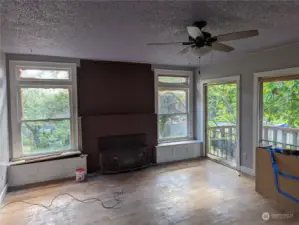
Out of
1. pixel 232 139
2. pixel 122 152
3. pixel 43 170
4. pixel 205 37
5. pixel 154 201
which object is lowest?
pixel 154 201

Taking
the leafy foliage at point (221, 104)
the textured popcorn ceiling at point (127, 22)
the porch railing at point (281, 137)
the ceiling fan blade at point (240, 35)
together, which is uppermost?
the textured popcorn ceiling at point (127, 22)

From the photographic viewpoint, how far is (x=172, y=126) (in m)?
5.33

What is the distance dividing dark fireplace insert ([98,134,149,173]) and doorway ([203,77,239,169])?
1751mm

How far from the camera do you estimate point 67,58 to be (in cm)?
405

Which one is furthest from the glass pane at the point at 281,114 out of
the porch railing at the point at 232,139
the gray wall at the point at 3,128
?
the gray wall at the point at 3,128

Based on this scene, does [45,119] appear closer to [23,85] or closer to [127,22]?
[23,85]

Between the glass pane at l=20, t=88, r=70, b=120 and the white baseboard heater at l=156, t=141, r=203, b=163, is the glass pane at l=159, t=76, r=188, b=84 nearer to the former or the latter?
the white baseboard heater at l=156, t=141, r=203, b=163

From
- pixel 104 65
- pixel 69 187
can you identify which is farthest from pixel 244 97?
pixel 69 187

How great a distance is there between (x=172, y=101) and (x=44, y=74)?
302 centimetres

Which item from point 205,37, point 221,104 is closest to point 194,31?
point 205,37

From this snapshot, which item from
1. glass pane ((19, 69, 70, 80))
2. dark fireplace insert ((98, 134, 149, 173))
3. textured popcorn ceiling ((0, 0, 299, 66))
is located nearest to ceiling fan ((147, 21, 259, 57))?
textured popcorn ceiling ((0, 0, 299, 66))

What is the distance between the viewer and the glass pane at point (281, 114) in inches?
134

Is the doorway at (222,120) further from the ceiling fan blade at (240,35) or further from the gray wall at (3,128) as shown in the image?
Result: the gray wall at (3,128)

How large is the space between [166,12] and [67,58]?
8.95ft
